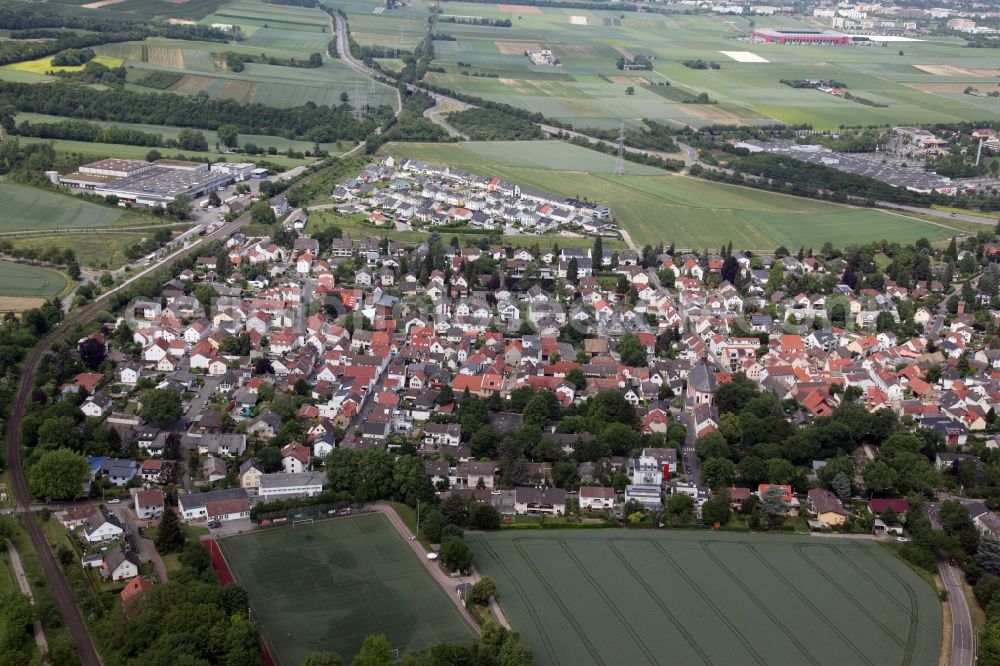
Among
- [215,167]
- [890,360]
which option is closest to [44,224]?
[215,167]

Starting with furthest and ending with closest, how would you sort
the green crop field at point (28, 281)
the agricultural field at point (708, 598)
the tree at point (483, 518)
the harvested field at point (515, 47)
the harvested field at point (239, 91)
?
the harvested field at point (515, 47)
the harvested field at point (239, 91)
the green crop field at point (28, 281)
the tree at point (483, 518)
the agricultural field at point (708, 598)

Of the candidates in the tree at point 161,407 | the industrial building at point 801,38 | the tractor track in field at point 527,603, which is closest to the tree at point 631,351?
the tractor track in field at point 527,603

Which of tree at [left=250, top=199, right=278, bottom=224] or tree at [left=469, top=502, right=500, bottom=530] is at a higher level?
tree at [left=250, top=199, right=278, bottom=224]

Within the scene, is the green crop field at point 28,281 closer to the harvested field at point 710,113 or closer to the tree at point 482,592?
the tree at point 482,592

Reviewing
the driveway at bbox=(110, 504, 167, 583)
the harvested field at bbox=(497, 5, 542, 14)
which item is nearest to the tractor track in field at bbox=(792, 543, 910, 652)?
the driveway at bbox=(110, 504, 167, 583)

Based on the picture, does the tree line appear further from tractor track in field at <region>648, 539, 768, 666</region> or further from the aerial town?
tractor track in field at <region>648, 539, 768, 666</region>

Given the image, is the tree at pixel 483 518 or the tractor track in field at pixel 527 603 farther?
the tree at pixel 483 518
